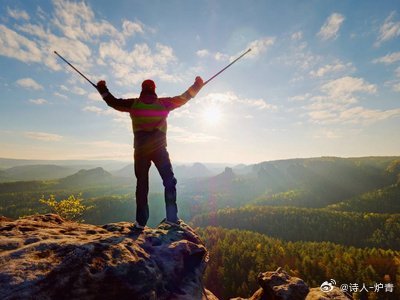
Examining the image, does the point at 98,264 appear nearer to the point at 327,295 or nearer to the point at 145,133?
the point at 145,133

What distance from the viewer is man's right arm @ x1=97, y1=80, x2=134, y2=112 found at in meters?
10.8

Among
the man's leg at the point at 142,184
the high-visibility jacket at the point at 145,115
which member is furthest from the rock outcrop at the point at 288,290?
the high-visibility jacket at the point at 145,115

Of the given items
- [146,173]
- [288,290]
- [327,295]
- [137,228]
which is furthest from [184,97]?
[327,295]

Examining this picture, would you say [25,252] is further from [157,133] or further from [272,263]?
[272,263]

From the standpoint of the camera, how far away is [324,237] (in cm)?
16162

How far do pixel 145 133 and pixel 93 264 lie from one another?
5.20m

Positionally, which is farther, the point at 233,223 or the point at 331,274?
the point at 233,223

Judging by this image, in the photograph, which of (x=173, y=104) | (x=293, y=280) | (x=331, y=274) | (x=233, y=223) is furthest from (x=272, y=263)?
(x=233, y=223)

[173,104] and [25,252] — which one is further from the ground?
[173,104]

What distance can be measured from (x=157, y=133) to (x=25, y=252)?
587 centimetres

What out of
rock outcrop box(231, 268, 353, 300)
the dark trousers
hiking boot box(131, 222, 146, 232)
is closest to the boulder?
rock outcrop box(231, 268, 353, 300)

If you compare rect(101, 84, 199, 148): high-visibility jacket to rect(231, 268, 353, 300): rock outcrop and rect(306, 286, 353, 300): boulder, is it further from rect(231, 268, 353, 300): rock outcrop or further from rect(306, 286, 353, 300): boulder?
rect(306, 286, 353, 300): boulder

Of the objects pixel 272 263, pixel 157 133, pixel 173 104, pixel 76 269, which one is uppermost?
pixel 173 104

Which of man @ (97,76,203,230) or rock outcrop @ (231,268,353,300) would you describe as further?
rock outcrop @ (231,268,353,300)
